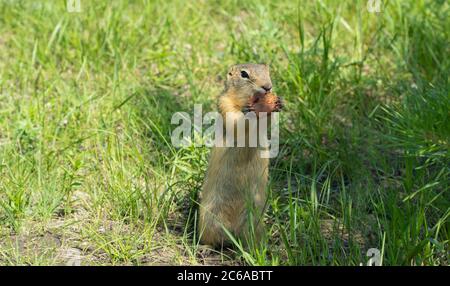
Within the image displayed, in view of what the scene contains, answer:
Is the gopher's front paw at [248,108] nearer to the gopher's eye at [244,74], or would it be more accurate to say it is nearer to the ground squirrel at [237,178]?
the ground squirrel at [237,178]

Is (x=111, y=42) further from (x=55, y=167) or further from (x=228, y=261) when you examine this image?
(x=228, y=261)

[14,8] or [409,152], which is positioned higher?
[14,8]

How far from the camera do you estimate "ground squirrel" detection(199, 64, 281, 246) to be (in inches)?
149

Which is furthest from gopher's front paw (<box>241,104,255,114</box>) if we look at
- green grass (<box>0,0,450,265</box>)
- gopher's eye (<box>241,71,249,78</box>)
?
green grass (<box>0,0,450,265</box>)

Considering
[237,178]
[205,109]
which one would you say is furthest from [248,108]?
[205,109]

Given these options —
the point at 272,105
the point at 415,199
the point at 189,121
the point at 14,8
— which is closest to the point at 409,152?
the point at 415,199

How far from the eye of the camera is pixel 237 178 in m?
3.82

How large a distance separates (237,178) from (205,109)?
4.03 feet

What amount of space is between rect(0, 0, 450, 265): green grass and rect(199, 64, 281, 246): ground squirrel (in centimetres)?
9

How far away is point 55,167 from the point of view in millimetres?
4402

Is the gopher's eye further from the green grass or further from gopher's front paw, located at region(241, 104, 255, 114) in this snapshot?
the green grass

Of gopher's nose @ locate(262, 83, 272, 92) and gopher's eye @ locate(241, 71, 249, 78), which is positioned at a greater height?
gopher's eye @ locate(241, 71, 249, 78)

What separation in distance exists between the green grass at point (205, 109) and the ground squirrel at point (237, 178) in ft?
0.29
